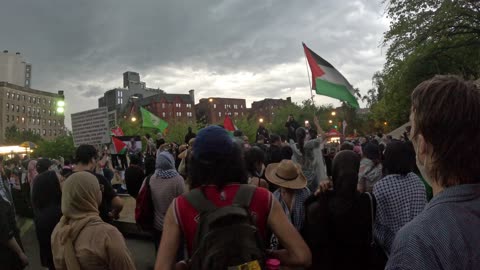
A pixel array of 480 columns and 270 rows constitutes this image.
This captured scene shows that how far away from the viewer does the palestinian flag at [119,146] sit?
552 inches

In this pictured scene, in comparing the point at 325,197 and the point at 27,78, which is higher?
the point at 27,78

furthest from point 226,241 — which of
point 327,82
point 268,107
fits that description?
point 268,107

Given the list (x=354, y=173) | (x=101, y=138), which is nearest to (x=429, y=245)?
(x=354, y=173)

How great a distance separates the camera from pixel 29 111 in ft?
417

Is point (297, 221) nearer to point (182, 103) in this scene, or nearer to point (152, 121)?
point (152, 121)

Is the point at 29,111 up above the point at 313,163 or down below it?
above

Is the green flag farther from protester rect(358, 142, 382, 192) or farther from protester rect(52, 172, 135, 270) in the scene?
protester rect(52, 172, 135, 270)

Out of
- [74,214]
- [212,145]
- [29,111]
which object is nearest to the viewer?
[212,145]

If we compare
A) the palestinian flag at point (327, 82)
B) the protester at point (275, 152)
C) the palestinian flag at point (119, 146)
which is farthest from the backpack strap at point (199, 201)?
the palestinian flag at point (119, 146)

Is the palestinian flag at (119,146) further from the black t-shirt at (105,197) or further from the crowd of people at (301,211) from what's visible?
the black t-shirt at (105,197)

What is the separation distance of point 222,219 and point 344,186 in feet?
6.85

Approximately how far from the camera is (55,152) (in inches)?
2950

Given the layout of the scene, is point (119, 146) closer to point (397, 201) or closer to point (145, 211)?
point (145, 211)

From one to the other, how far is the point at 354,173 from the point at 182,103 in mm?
117477
